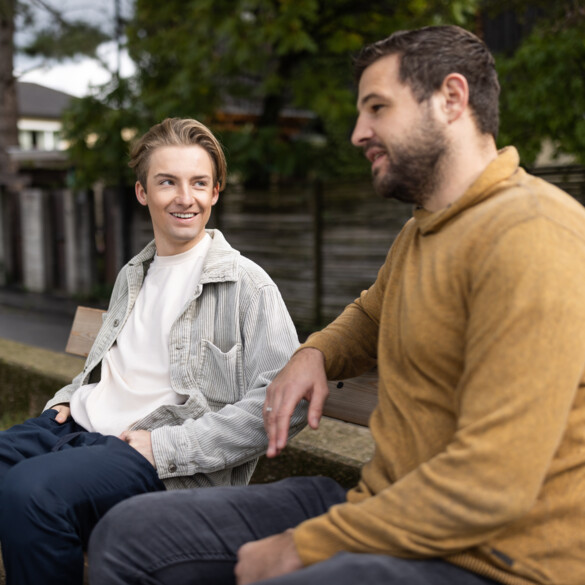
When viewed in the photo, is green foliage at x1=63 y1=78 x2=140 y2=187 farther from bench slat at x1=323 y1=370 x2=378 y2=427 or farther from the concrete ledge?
bench slat at x1=323 y1=370 x2=378 y2=427

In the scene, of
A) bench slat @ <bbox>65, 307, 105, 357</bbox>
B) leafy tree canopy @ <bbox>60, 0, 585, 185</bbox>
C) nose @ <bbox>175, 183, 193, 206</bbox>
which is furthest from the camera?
leafy tree canopy @ <bbox>60, 0, 585, 185</bbox>

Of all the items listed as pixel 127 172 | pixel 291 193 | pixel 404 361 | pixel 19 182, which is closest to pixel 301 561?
pixel 404 361

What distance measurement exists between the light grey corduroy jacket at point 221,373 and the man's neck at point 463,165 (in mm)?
845

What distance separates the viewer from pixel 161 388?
2545 mm

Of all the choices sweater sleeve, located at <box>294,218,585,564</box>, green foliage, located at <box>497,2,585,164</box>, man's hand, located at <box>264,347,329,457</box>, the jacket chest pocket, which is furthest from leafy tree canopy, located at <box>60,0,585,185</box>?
A: sweater sleeve, located at <box>294,218,585,564</box>

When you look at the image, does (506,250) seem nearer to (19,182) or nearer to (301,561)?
(301,561)

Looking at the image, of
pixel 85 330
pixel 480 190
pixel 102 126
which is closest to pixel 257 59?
pixel 102 126

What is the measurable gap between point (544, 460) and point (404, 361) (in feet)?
1.38

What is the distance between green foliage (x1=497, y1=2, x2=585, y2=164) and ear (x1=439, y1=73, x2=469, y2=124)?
19.1 feet

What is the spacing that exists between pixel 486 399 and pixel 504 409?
43 millimetres

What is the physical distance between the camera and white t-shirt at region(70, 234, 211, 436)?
2543mm

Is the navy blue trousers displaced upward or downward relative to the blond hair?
downward

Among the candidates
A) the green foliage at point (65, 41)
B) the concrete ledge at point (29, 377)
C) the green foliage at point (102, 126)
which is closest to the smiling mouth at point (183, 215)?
the concrete ledge at point (29, 377)

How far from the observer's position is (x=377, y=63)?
1.83m
